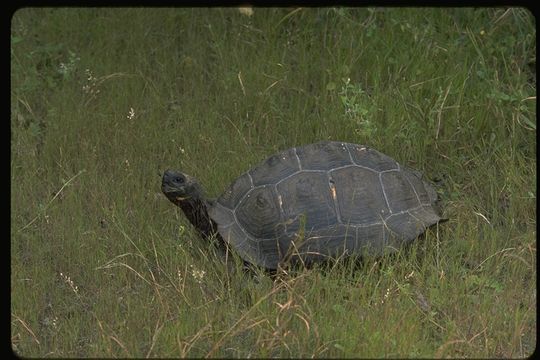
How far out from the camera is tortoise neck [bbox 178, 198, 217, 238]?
15.6ft

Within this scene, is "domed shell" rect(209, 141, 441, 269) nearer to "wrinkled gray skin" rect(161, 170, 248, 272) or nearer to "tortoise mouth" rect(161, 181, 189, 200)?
"wrinkled gray skin" rect(161, 170, 248, 272)

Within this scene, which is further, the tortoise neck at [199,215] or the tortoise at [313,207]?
the tortoise neck at [199,215]

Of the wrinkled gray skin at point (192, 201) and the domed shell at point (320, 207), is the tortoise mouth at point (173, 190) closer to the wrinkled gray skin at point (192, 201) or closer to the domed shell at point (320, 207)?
the wrinkled gray skin at point (192, 201)

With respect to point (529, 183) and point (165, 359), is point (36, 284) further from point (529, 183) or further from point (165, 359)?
point (529, 183)

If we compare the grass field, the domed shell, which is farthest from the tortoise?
the grass field

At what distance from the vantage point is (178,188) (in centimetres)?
471

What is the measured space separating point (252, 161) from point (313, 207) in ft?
2.95

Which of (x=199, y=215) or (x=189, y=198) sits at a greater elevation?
(x=189, y=198)

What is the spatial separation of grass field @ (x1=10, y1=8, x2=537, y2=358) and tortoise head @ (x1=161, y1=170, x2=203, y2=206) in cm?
26

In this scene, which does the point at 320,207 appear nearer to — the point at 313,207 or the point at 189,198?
A: the point at 313,207

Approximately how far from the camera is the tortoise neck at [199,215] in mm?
4762

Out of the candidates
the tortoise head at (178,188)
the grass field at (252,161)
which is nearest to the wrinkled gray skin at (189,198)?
the tortoise head at (178,188)

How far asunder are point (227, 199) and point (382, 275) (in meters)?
1.04

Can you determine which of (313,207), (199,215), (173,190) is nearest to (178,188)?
(173,190)
